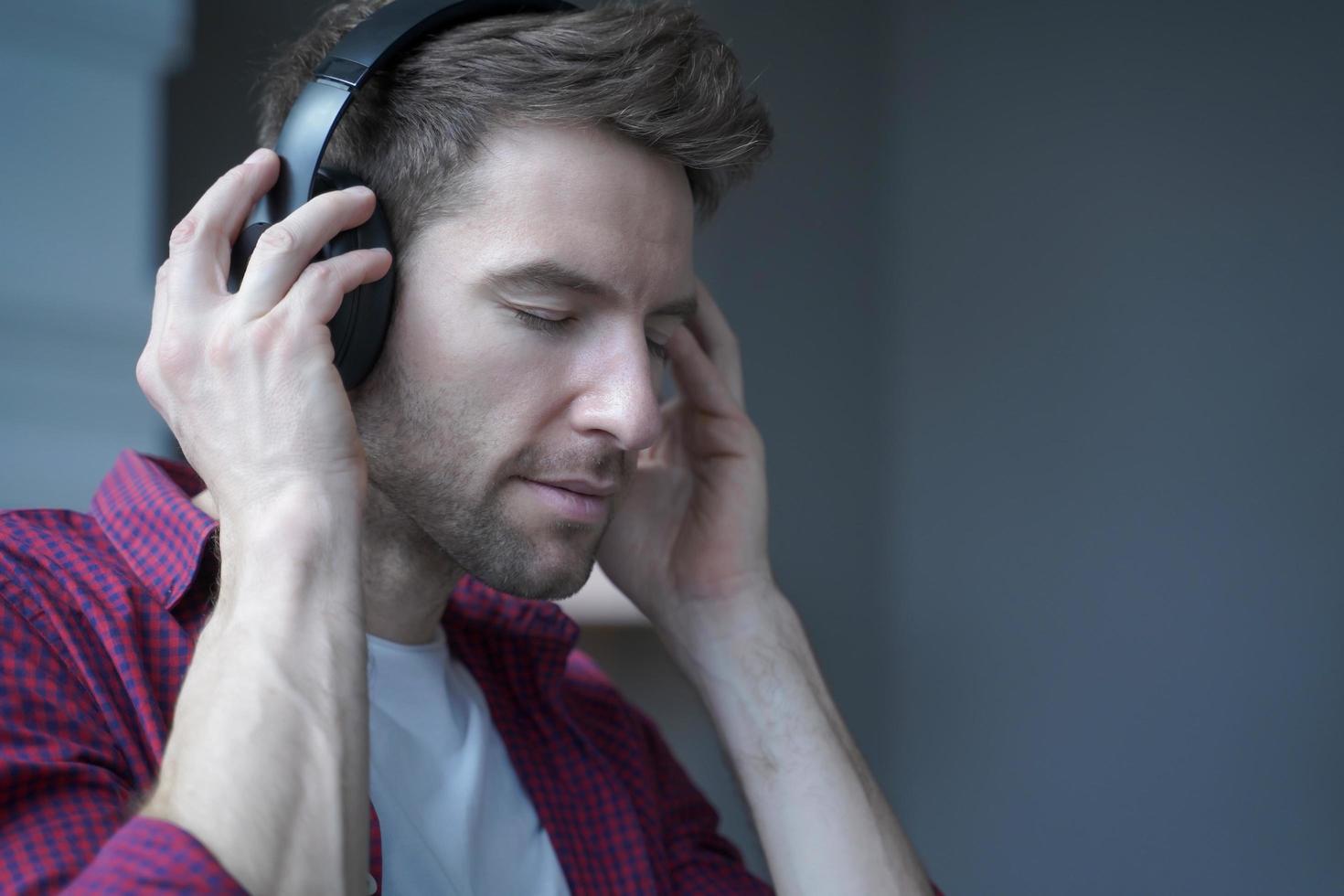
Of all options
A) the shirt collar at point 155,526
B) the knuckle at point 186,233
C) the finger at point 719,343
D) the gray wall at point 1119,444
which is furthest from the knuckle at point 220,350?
the gray wall at point 1119,444

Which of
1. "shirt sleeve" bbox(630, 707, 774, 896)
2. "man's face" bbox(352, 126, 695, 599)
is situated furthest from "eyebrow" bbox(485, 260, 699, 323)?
"shirt sleeve" bbox(630, 707, 774, 896)

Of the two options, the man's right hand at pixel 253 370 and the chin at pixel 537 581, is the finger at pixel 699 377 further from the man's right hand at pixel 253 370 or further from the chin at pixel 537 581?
the man's right hand at pixel 253 370

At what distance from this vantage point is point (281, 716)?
73 cm

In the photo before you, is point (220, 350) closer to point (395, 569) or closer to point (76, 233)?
point (395, 569)

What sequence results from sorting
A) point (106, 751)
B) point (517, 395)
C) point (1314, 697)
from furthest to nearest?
point (1314, 697) → point (517, 395) → point (106, 751)

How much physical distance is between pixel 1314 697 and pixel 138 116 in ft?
6.77

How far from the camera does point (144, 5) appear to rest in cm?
160

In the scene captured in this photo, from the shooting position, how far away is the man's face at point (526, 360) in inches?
41.8

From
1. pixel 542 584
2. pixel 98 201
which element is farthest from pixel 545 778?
pixel 98 201

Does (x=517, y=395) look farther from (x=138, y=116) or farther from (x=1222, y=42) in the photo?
(x=1222, y=42)

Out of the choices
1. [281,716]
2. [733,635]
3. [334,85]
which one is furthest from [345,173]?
[733,635]

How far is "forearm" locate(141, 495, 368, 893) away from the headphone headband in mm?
297

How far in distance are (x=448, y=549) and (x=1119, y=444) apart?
1375mm

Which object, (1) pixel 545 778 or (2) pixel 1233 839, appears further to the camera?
(2) pixel 1233 839
